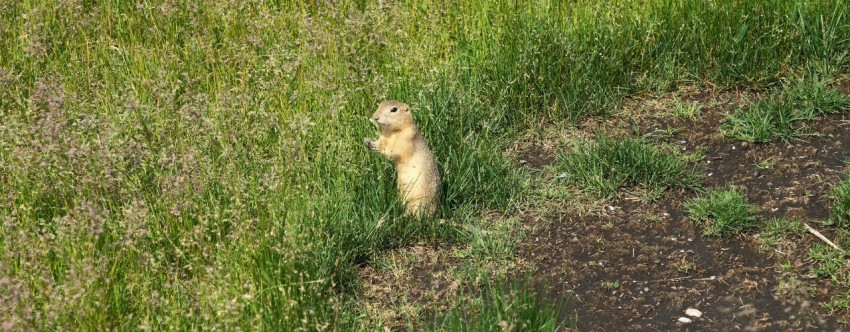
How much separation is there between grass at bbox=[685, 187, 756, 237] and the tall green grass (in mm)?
899

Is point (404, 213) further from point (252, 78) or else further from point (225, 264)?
point (252, 78)

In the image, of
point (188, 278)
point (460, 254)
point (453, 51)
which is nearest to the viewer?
point (188, 278)

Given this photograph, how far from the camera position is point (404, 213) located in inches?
194

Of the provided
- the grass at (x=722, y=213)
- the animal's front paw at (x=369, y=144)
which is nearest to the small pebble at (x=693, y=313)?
the grass at (x=722, y=213)

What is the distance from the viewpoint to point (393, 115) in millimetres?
4961

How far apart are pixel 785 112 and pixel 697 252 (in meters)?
1.30

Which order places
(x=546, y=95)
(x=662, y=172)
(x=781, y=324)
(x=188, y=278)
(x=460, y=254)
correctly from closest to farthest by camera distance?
1. (x=781, y=324)
2. (x=188, y=278)
3. (x=460, y=254)
4. (x=662, y=172)
5. (x=546, y=95)

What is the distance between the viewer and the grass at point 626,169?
5246 millimetres

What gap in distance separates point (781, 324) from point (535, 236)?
1247 millimetres

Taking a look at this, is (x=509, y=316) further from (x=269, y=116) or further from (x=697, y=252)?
(x=269, y=116)

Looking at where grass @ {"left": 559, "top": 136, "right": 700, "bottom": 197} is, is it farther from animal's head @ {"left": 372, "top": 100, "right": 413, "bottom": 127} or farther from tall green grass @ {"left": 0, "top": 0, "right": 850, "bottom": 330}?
animal's head @ {"left": 372, "top": 100, "right": 413, "bottom": 127}

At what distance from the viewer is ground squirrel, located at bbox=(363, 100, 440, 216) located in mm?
4879

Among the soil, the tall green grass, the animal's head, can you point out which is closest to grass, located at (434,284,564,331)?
the soil

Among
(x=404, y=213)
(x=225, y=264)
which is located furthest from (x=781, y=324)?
(x=225, y=264)
